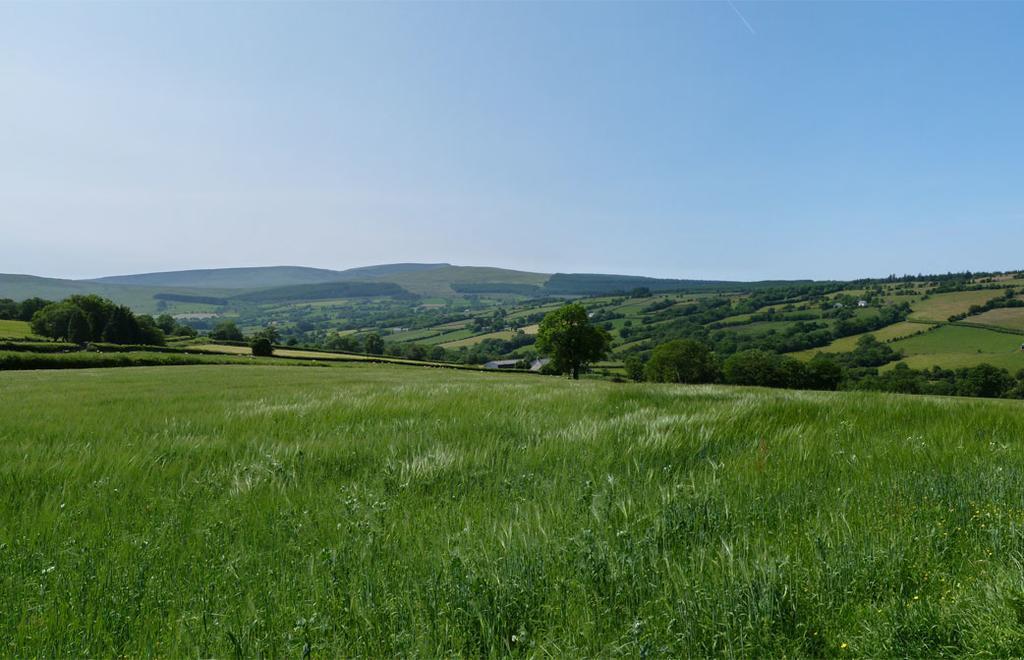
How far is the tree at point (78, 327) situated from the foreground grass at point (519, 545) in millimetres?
111722

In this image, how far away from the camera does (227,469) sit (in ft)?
13.1

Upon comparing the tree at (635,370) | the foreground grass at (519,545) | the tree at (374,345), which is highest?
the foreground grass at (519,545)

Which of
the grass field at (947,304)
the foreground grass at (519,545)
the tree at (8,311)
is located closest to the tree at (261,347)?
the foreground grass at (519,545)

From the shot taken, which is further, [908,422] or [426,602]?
[908,422]

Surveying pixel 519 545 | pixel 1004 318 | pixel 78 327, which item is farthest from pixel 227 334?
pixel 1004 318

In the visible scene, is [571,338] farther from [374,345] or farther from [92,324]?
[92,324]

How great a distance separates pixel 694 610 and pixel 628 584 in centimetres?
31

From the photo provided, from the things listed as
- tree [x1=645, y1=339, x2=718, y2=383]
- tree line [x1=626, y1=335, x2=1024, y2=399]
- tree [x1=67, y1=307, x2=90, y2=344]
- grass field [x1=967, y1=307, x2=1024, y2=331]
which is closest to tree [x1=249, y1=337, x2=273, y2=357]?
tree [x1=67, y1=307, x2=90, y2=344]

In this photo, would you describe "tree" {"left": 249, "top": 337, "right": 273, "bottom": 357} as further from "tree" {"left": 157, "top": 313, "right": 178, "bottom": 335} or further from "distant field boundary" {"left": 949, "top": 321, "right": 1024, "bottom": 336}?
"distant field boundary" {"left": 949, "top": 321, "right": 1024, "bottom": 336}

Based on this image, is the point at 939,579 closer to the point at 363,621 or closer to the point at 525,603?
the point at 525,603

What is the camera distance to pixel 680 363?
280ft

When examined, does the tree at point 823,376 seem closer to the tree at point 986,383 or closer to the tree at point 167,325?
the tree at point 986,383

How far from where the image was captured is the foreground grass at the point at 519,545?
1.96 m

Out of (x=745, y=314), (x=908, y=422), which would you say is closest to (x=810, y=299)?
(x=745, y=314)
